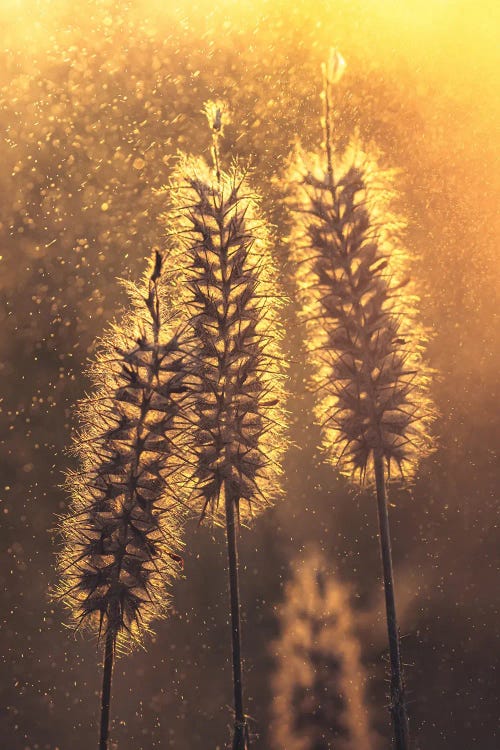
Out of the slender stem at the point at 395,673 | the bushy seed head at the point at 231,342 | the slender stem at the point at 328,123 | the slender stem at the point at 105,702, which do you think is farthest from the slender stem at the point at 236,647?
the slender stem at the point at 328,123

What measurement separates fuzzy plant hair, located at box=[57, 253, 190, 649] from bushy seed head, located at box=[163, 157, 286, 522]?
40cm

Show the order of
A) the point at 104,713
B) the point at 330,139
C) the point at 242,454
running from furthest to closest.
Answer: the point at 330,139 < the point at 242,454 < the point at 104,713

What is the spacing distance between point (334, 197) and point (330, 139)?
0.81 metres

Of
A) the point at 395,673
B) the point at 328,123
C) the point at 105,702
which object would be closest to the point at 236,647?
the point at 105,702

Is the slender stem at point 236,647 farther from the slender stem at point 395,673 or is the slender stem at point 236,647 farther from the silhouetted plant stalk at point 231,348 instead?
the slender stem at point 395,673

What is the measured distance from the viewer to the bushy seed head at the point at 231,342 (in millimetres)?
8367

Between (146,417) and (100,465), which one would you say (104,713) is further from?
(146,417)

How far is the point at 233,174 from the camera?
953 cm

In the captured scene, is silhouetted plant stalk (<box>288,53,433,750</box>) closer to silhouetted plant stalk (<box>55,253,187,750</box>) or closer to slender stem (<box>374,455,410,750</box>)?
slender stem (<box>374,455,410,750</box>)

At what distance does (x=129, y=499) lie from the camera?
7.76m

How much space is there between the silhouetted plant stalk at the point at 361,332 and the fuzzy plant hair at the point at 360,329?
0.01 meters

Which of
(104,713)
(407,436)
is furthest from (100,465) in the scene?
(407,436)

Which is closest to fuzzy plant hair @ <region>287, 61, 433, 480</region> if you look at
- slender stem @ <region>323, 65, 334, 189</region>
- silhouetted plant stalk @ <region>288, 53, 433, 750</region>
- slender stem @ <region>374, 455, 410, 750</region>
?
silhouetted plant stalk @ <region>288, 53, 433, 750</region>

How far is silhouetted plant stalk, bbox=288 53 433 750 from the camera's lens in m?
8.48
